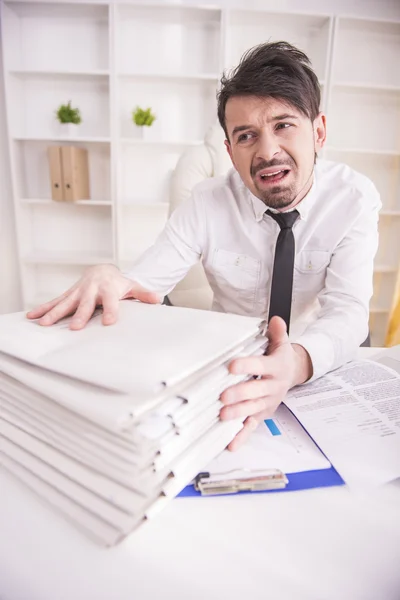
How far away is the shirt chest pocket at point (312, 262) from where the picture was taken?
4.14 ft

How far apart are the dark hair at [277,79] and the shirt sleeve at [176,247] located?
14.6 inches

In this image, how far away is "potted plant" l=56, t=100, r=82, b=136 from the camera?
281 cm

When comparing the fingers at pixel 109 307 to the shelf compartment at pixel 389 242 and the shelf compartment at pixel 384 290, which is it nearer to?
the shelf compartment at pixel 384 290

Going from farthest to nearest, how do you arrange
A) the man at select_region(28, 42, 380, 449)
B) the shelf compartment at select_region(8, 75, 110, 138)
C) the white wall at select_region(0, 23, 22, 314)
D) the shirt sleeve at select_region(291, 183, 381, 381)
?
the white wall at select_region(0, 23, 22, 314) < the shelf compartment at select_region(8, 75, 110, 138) < the man at select_region(28, 42, 380, 449) < the shirt sleeve at select_region(291, 183, 381, 381)

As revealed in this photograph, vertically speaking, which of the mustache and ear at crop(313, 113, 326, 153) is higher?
ear at crop(313, 113, 326, 153)

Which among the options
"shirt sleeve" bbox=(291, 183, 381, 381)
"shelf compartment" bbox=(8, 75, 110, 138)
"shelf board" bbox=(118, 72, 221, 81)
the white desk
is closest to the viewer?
the white desk

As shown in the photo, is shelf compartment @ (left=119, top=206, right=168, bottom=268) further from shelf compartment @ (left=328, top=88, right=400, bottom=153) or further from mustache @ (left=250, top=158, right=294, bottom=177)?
mustache @ (left=250, top=158, right=294, bottom=177)

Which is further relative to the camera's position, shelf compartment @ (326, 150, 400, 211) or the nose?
shelf compartment @ (326, 150, 400, 211)

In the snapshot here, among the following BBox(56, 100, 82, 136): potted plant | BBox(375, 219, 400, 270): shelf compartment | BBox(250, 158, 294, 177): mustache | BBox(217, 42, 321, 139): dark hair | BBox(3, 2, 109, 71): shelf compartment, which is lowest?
BBox(375, 219, 400, 270): shelf compartment

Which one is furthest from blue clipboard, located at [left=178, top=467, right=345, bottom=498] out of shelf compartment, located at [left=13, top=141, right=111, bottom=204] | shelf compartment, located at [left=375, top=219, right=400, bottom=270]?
shelf compartment, located at [left=375, top=219, right=400, bottom=270]

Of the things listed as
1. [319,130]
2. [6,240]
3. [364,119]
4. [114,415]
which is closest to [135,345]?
[114,415]

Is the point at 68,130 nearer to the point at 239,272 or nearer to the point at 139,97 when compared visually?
the point at 139,97

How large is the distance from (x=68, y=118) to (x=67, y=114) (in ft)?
0.09

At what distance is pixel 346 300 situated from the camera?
42.3 inches
